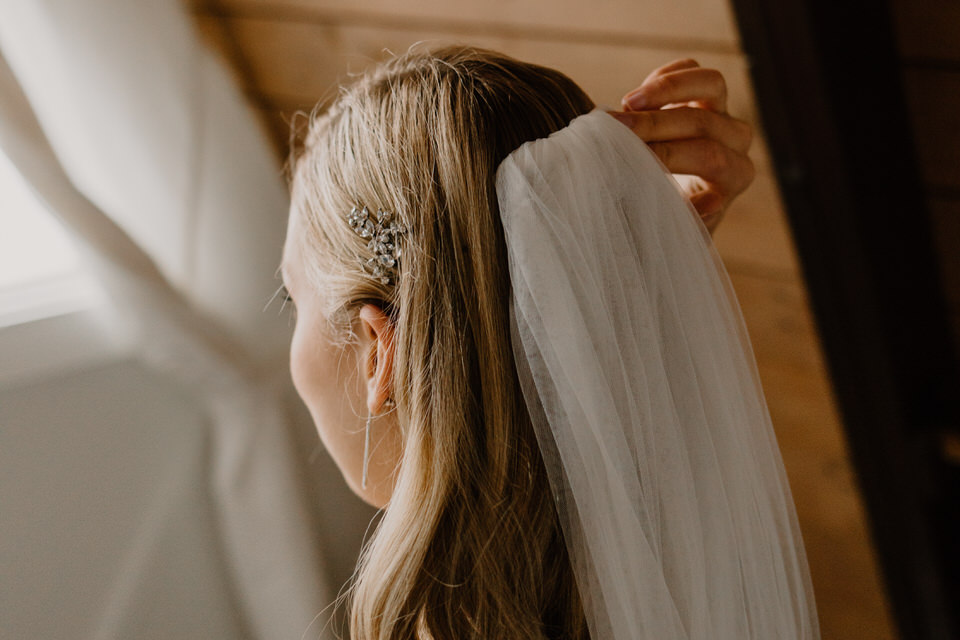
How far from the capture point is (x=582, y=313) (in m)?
0.66

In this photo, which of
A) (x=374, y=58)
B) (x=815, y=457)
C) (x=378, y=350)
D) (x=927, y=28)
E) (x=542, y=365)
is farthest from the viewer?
(x=815, y=457)

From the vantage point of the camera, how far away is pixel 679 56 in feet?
3.28

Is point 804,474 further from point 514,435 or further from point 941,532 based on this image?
point 514,435

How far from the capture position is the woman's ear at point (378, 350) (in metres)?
0.76

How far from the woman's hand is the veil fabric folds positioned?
0.30 feet

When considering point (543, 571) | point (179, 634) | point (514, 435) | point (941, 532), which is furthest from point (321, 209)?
point (941, 532)

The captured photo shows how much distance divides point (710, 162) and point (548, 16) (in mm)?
349

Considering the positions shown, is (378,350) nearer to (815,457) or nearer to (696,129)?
(696,129)

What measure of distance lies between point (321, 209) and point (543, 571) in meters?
0.41

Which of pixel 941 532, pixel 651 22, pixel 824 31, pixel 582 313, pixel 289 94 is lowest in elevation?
pixel 941 532

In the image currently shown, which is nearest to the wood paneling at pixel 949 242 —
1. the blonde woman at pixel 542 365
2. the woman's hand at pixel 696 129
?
the woman's hand at pixel 696 129

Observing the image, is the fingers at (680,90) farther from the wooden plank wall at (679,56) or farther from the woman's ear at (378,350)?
the woman's ear at (378,350)

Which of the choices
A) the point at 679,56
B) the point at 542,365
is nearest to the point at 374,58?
the point at 679,56

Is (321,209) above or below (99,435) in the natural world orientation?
above
